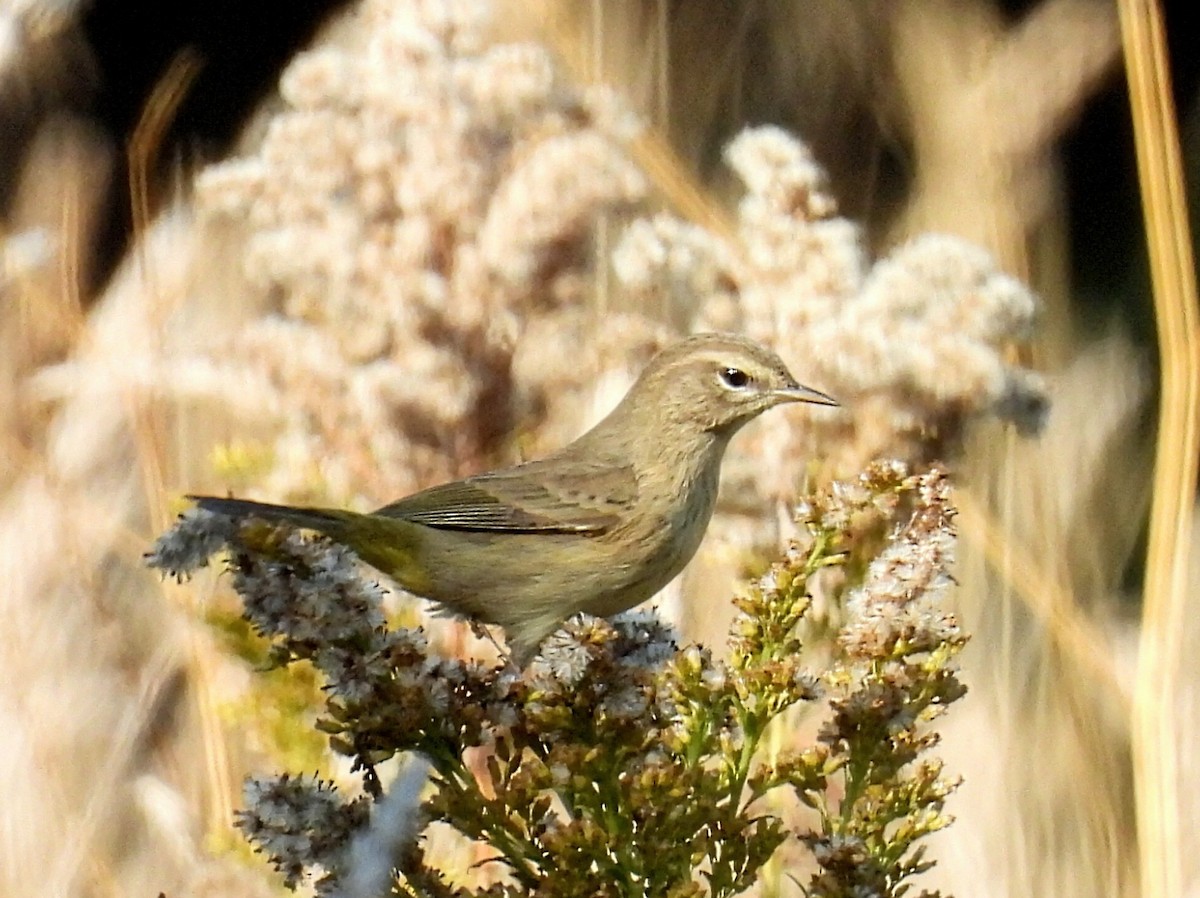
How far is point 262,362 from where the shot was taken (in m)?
1.55

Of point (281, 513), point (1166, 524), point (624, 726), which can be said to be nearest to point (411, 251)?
point (281, 513)

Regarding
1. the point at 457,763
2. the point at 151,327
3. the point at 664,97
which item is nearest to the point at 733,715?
the point at 457,763

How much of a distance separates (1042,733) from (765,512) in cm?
50

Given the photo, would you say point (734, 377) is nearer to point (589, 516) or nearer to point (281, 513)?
point (589, 516)

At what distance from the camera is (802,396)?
52.8 inches

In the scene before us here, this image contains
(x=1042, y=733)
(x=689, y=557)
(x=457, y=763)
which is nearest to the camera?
(x=457, y=763)

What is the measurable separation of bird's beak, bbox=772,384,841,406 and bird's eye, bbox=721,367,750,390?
4cm

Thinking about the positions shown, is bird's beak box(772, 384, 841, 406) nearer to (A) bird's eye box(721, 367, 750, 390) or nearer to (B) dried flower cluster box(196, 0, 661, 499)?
(A) bird's eye box(721, 367, 750, 390)

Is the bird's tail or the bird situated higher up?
the bird

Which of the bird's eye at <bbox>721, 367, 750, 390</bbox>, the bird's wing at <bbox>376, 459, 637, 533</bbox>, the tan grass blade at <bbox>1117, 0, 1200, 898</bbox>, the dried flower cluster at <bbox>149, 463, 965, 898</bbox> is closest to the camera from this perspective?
the dried flower cluster at <bbox>149, 463, 965, 898</bbox>

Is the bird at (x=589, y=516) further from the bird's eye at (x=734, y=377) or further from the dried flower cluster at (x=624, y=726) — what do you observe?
the dried flower cluster at (x=624, y=726)

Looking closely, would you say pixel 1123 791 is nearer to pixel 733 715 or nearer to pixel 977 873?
pixel 977 873

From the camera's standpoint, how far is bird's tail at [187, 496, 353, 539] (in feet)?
2.75

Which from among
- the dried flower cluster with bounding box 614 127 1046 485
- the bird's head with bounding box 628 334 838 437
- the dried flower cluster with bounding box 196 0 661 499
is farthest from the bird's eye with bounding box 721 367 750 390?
the dried flower cluster with bounding box 196 0 661 499
